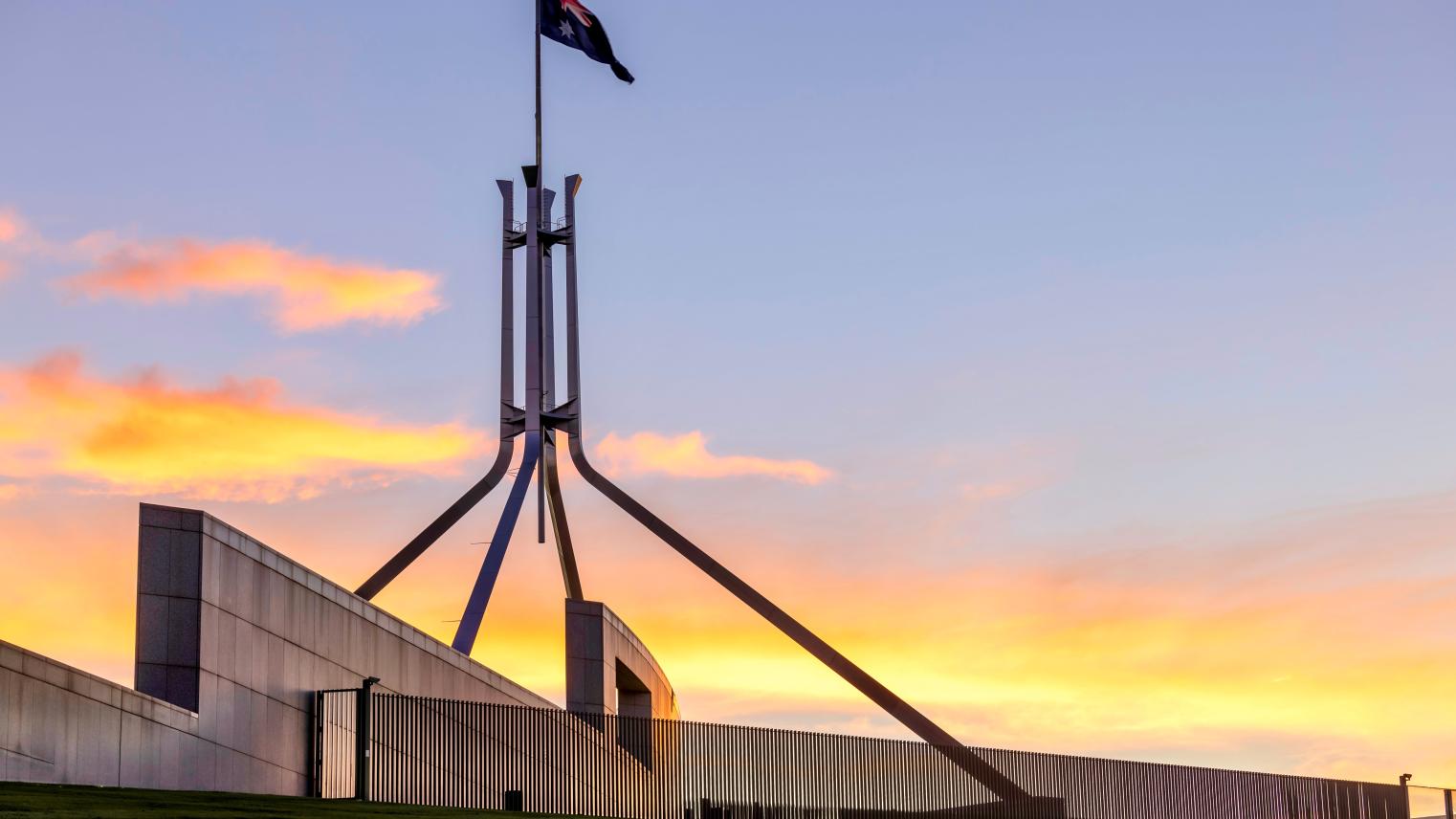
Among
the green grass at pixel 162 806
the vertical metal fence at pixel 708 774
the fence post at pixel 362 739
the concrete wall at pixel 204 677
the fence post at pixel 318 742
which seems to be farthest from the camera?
the vertical metal fence at pixel 708 774

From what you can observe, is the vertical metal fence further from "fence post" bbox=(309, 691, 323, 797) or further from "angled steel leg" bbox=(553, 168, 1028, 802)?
"angled steel leg" bbox=(553, 168, 1028, 802)

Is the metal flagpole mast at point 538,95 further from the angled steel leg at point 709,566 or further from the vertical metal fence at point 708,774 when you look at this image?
the vertical metal fence at point 708,774

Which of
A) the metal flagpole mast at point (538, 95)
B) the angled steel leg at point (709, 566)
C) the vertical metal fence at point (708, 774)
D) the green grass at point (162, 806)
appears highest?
the metal flagpole mast at point (538, 95)

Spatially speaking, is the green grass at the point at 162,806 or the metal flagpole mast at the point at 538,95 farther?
the metal flagpole mast at the point at 538,95

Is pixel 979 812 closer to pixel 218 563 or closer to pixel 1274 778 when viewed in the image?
pixel 1274 778

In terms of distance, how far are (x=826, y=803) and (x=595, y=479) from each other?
19.2 meters

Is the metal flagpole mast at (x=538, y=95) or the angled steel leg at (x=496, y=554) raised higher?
the metal flagpole mast at (x=538, y=95)

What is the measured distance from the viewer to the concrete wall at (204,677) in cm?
1933

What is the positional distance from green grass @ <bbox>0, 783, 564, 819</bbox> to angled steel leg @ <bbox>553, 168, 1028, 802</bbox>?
71.1 ft

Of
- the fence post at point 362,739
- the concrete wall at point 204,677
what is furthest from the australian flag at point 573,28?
the fence post at point 362,739

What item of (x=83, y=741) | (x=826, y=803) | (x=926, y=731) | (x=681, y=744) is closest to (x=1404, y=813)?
(x=926, y=731)

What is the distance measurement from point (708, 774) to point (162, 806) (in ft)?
46.4

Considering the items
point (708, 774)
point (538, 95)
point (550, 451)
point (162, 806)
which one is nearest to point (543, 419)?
point (550, 451)

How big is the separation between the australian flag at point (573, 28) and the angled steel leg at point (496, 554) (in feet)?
32.5
